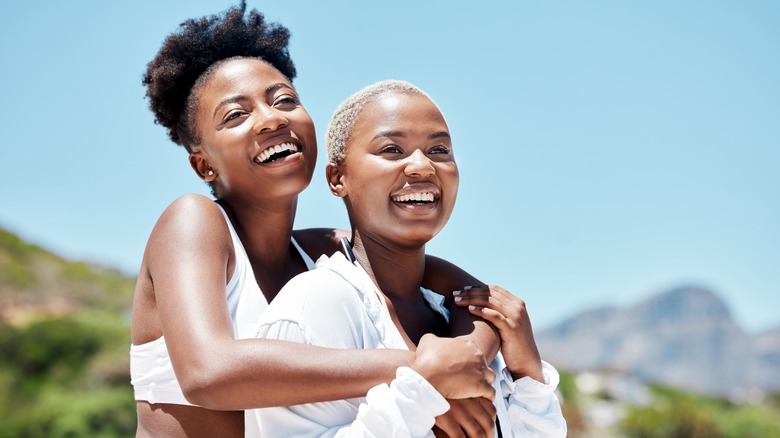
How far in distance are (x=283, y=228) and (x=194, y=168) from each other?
16.4 inches

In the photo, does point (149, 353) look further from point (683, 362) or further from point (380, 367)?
point (683, 362)

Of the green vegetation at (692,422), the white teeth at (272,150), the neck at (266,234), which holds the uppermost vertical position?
the green vegetation at (692,422)

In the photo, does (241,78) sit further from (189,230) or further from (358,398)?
(358,398)

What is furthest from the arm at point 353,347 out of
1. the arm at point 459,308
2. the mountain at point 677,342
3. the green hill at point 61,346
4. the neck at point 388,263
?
the mountain at point 677,342

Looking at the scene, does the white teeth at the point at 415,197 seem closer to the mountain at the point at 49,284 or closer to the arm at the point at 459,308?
the arm at the point at 459,308

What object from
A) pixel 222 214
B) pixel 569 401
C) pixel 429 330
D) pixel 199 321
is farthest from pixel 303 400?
pixel 569 401

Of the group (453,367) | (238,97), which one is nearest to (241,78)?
(238,97)

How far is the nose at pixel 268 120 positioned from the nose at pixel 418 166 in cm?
54

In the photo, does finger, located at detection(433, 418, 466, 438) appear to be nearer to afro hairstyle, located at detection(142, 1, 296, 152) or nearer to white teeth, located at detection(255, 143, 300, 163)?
white teeth, located at detection(255, 143, 300, 163)

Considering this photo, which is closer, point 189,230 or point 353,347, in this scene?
point 353,347

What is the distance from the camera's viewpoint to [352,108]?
3.06 meters

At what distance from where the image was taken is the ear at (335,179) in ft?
10.1

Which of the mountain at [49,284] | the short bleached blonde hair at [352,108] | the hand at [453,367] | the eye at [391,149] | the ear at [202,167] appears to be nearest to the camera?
the hand at [453,367]

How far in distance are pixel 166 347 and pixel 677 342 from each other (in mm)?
142943
